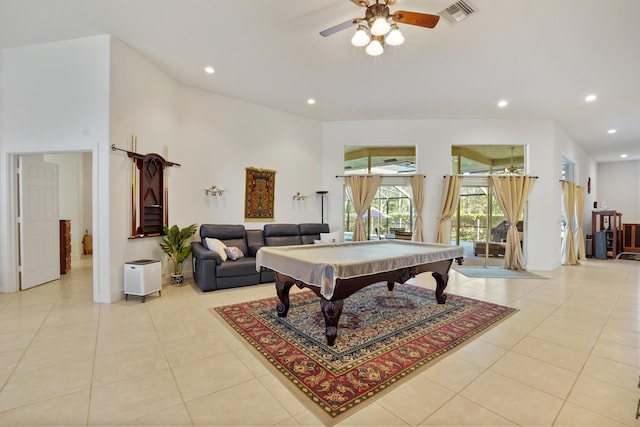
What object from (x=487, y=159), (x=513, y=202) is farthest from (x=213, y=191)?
(x=513, y=202)

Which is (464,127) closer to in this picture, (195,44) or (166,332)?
(195,44)

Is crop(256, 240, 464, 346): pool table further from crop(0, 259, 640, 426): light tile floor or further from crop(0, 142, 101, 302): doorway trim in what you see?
crop(0, 142, 101, 302): doorway trim

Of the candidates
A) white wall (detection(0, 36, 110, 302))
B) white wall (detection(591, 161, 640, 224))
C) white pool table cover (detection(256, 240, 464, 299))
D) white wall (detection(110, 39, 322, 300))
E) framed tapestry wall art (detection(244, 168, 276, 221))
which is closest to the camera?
white pool table cover (detection(256, 240, 464, 299))

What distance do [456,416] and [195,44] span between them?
15.4 ft

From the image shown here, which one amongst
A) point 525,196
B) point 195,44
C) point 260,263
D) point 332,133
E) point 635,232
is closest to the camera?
point 260,263

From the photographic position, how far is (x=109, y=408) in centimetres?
179

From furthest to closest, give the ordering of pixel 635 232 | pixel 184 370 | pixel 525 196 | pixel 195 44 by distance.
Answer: pixel 635 232, pixel 525 196, pixel 195 44, pixel 184 370

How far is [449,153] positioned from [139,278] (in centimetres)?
636

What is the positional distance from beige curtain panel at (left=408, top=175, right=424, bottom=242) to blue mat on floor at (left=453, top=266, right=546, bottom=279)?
3.48ft

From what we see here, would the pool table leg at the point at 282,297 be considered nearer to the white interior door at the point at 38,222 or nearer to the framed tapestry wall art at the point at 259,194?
the framed tapestry wall art at the point at 259,194

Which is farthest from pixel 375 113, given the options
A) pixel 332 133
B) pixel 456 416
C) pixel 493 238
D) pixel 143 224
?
pixel 456 416

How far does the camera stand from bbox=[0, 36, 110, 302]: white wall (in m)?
3.79

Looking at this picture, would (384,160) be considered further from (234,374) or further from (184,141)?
(234,374)

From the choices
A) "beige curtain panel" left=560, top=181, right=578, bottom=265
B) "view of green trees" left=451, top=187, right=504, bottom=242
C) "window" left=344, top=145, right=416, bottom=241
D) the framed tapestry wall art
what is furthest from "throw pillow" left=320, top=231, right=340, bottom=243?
"beige curtain panel" left=560, top=181, right=578, bottom=265
